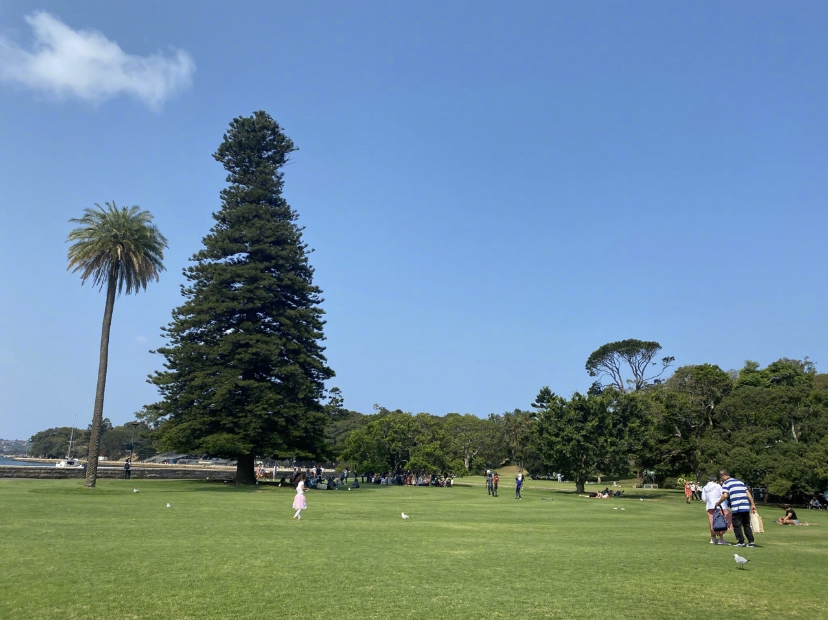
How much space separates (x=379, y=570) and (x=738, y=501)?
8.69 metres

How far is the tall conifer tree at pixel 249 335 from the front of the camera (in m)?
39.8

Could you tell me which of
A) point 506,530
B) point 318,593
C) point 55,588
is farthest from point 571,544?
point 55,588

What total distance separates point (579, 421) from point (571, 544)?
32.7 m

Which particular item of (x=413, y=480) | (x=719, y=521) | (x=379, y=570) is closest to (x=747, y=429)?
(x=413, y=480)

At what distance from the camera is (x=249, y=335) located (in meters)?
41.0

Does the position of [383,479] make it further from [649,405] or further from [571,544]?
[571,544]

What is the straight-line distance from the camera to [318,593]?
27.8ft

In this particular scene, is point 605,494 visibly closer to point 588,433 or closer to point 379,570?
point 588,433

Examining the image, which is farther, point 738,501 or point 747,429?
point 747,429

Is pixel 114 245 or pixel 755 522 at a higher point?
pixel 114 245

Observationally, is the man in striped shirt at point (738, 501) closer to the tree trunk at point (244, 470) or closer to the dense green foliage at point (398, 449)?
the tree trunk at point (244, 470)

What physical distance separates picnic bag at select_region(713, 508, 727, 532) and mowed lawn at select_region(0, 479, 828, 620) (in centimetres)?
49

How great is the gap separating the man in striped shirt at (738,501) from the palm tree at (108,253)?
32251mm

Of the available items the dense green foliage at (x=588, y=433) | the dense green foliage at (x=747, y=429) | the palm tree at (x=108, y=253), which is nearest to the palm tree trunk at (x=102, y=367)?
the palm tree at (x=108, y=253)
